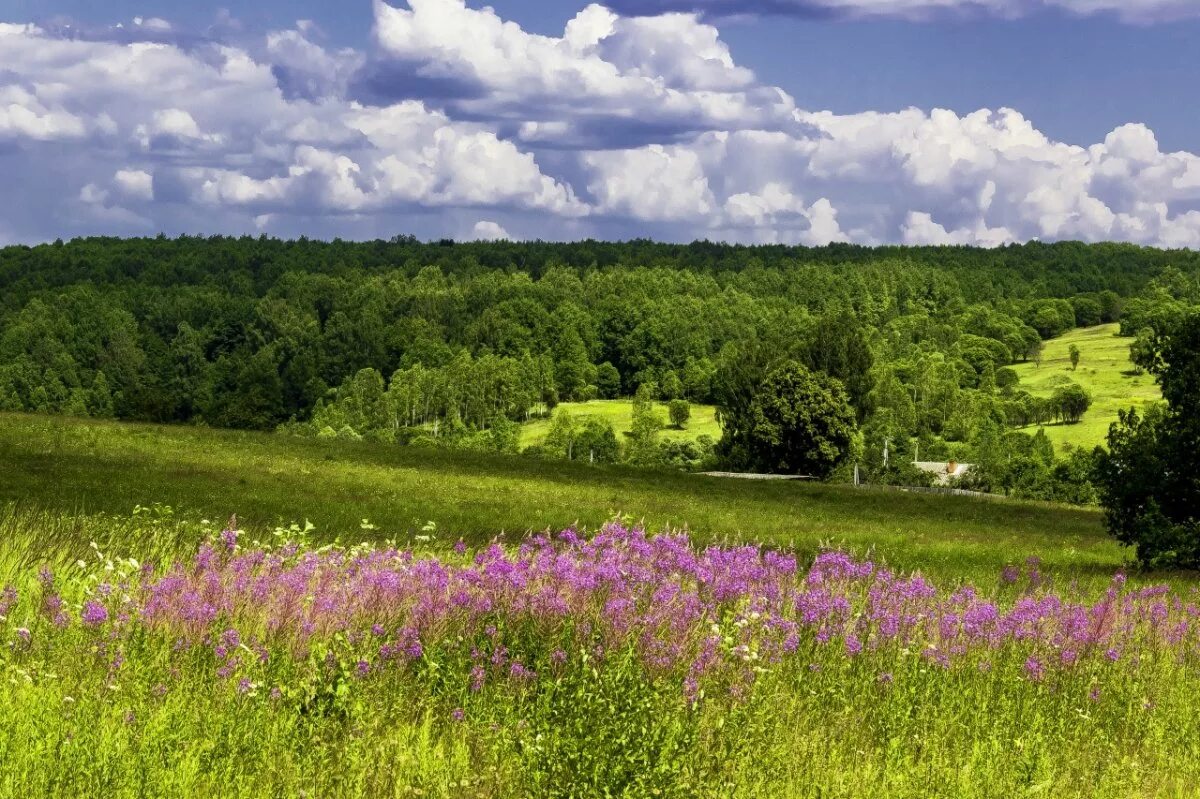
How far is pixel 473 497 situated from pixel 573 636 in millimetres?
31030

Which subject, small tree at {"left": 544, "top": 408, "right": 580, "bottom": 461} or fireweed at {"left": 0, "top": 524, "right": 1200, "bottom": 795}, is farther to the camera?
small tree at {"left": 544, "top": 408, "right": 580, "bottom": 461}

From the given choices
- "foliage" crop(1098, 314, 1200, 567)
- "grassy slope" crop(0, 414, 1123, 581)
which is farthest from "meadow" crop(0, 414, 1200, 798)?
"grassy slope" crop(0, 414, 1123, 581)

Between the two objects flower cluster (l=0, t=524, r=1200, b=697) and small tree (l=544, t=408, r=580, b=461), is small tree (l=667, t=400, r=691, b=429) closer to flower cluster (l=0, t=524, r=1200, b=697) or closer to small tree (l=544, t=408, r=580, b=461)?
small tree (l=544, t=408, r=580, b=461)

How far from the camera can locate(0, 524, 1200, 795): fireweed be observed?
7.97m

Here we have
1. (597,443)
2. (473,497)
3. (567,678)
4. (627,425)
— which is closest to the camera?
(567,678)

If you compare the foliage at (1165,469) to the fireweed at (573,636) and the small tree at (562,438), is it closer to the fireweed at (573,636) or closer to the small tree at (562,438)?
the fireweed at (573,636)

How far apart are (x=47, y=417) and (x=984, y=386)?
16894cm

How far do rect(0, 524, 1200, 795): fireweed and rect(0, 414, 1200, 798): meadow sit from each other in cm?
3

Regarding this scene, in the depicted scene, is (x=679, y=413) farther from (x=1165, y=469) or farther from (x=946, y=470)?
(x=1165, y=469)

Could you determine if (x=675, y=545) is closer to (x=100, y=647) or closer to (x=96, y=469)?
(x=100, y=647)

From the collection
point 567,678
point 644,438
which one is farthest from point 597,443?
point 567,678

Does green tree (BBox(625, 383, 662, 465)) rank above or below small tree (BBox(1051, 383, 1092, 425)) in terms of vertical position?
below

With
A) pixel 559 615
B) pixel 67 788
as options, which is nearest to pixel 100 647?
pixel 67 788

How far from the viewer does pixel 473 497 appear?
131 ft
